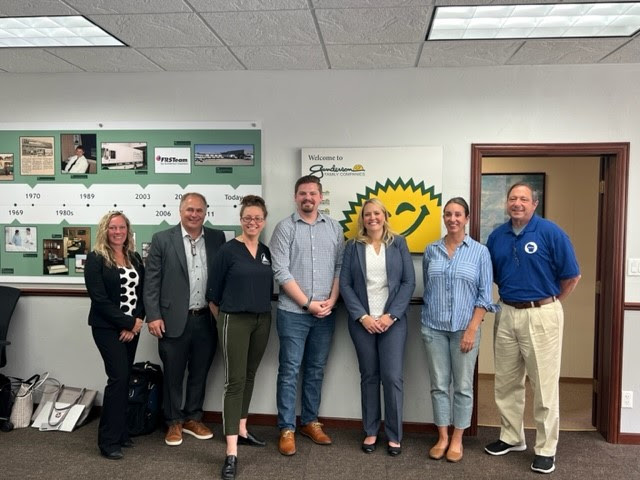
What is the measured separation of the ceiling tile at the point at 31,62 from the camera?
278 cm

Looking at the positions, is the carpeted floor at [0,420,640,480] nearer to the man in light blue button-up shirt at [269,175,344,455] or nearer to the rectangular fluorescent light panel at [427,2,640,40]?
the man in light blue button-up shirt at [269,175,344,455]

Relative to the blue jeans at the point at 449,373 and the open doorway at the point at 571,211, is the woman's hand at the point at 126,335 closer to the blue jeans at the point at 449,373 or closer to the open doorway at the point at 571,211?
the blue jeans at the point at 449,373

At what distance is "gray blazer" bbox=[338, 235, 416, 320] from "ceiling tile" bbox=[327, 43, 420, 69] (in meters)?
1.03

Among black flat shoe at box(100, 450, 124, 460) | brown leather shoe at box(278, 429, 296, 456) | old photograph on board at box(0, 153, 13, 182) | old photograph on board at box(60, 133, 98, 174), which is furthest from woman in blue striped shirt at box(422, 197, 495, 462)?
old photograph on board at box(0, 153, 13, 182)

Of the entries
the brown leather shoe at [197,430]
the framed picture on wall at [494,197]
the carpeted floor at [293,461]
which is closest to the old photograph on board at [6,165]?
the carpeted floor at [293,461]

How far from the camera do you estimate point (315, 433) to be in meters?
2.86

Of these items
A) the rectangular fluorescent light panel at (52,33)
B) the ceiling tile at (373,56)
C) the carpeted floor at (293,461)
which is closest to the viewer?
the rectangular fluorescent light panel at (52,33)

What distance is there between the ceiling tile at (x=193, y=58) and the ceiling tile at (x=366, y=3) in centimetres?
78

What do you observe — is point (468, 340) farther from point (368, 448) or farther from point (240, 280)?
point (240, 280)

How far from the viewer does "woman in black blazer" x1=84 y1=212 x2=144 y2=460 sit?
2.54 metres

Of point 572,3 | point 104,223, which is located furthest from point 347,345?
point 572,3

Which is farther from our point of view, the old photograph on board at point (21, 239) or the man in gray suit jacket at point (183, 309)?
the old photograph on board at point (21, 239)

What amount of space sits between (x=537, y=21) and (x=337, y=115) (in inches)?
46.6

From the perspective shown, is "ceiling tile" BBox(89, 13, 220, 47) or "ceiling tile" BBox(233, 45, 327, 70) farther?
"ceiling tile" BBox(233, 45, 327, 70)
